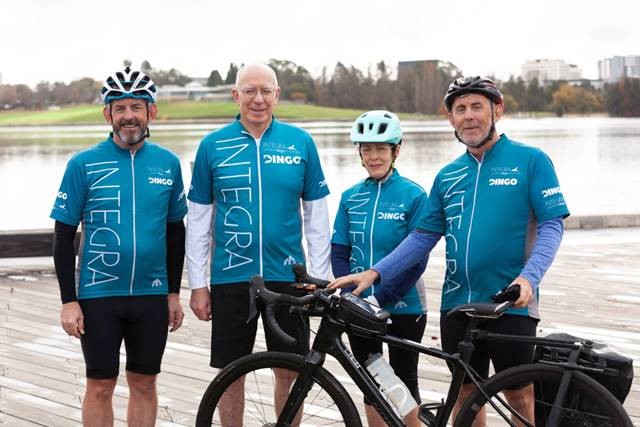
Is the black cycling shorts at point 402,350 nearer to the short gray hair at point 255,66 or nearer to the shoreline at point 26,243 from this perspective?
the short gray hair at point 255,66

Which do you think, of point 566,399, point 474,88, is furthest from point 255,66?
point 566,399

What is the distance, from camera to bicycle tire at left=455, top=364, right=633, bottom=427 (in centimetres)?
285

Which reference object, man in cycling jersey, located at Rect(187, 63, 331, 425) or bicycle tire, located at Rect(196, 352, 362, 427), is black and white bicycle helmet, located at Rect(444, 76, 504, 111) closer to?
man in cycling jersey, located at Rect(187, 63, 331, 425)

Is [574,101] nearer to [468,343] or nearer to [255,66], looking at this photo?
[255,66]

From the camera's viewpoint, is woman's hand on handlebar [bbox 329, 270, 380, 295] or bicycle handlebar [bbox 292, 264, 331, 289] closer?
bicycle handlebar [bbox 292, 264, 331, 289]

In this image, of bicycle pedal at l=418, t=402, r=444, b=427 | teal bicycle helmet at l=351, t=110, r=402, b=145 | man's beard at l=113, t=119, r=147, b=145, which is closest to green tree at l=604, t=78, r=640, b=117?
teal bicycle helmet at l=351, t=110, r=402, b=145

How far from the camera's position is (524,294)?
9.74 ft

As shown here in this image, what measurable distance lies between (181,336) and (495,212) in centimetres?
327

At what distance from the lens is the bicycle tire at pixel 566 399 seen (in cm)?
285

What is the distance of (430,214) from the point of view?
135 inches

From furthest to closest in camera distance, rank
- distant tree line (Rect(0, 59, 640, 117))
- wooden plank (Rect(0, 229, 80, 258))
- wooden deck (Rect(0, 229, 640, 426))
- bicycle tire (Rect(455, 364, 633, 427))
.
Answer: distant tree line (Rect(0, 59, 640, 117)) → wooden plank (Rect(0, 229, 80, 258)) → wooden deck (Rect(0, 229, 640, 426)) → bicycle tire (Rect(455, 364, 633, 427))

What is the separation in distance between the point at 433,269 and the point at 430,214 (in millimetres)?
5051

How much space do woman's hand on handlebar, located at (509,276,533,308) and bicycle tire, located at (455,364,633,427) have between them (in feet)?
0.65

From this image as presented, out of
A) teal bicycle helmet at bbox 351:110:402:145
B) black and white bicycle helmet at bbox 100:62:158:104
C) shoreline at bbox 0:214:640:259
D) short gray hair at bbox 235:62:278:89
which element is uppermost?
short gray hair at bbox 235:62:278:89
